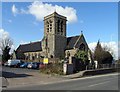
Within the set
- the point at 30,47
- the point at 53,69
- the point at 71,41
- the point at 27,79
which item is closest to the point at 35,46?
the point at 30,47

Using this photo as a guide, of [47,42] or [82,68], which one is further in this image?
[47,42]

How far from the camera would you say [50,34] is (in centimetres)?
8206

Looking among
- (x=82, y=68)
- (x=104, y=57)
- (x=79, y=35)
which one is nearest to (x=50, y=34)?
(x=79, y=35)

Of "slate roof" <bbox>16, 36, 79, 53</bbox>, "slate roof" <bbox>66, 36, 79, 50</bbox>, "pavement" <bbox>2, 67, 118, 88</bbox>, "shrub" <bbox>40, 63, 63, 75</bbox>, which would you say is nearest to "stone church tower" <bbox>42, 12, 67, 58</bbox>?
"slate roof" <bbox>66, 36, 79, 50</bbox>

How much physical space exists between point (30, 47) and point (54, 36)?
23.1 metres

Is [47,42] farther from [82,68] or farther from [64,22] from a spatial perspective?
[82,68]

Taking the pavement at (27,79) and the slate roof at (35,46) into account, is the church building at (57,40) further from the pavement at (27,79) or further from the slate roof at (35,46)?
the pavement at (27,79)

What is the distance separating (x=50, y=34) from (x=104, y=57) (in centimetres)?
2105

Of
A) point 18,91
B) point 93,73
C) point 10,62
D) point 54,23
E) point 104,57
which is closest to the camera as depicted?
point 18,91

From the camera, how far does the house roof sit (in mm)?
93625

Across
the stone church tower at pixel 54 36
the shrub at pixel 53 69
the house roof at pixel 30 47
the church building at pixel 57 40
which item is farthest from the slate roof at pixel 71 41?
the shrub at pixel 53 69

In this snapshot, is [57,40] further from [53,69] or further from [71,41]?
[53,69]

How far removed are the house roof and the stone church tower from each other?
7.58 m

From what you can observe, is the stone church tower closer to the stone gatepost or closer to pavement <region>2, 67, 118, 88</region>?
the stone gatepost
